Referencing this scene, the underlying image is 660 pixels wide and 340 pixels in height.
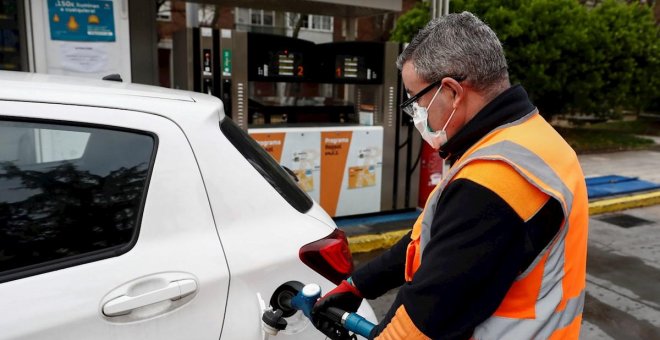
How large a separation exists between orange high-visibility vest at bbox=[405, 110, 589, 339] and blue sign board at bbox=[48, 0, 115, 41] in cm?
445

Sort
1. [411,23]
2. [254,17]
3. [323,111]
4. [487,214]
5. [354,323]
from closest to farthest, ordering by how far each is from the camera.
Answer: [487,214] < [354,323] < [323,111] < [411,23] < [254,17]

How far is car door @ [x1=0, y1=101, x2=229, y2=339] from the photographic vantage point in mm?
1500

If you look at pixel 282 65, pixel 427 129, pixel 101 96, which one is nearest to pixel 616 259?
pixel 282 65

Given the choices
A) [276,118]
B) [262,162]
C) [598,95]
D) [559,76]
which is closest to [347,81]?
[276,118]

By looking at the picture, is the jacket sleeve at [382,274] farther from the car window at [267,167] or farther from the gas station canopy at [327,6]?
the gas station canopy at [327,6]

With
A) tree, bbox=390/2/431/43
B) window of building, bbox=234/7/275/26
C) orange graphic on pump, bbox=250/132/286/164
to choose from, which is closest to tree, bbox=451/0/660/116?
tree, bbox=390/2/431/43

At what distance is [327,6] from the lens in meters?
6.66

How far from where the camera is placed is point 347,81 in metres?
5.98

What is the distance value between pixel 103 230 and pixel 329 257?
0.80m

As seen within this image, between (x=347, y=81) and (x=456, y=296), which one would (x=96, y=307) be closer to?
(x=456, y=296)

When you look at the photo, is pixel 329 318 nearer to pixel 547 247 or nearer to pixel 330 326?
pixel 330 326

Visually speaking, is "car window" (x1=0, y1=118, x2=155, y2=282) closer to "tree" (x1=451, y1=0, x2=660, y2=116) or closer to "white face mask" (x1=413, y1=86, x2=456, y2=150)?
"white face mask" (x1=413, y1=86, x2=456, y2=150)

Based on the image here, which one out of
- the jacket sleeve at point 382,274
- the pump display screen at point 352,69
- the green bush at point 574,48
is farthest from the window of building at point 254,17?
the jacket sleeve at point 382,274

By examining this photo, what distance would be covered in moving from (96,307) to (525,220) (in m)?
1.18
